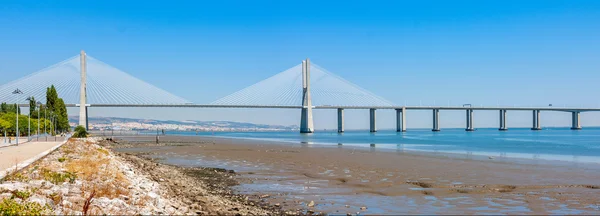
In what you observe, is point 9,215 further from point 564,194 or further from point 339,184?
point 564,194

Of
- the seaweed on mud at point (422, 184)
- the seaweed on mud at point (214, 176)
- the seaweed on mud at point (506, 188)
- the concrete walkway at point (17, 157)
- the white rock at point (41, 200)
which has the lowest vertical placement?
the seaweed on mud at point (214, 176)

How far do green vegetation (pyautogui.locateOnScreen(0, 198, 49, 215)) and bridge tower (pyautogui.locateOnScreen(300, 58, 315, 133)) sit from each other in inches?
4115

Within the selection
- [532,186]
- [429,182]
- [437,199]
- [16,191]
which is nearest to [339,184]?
[429,182]

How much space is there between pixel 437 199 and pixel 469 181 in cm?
478

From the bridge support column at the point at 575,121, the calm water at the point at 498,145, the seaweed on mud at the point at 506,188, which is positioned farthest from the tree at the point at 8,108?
the bridge support column at the point at 575,121

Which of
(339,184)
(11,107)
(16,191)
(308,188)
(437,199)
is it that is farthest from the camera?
(11,107)

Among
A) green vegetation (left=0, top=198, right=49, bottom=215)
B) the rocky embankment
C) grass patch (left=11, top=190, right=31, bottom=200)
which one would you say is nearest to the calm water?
the rocky embankment

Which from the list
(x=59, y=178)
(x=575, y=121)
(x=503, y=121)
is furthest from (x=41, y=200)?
(x=575, y=121)

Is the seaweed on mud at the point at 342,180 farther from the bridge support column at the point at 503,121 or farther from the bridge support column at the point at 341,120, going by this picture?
the bridge support column at the point at 503,121

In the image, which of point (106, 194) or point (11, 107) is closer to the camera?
point (106, 194)

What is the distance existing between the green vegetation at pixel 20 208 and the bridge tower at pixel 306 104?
105 metres

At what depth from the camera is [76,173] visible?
14461 millimetres

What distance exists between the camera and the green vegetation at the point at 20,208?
27.1ft

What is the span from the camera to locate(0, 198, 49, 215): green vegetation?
8273 millimetres
